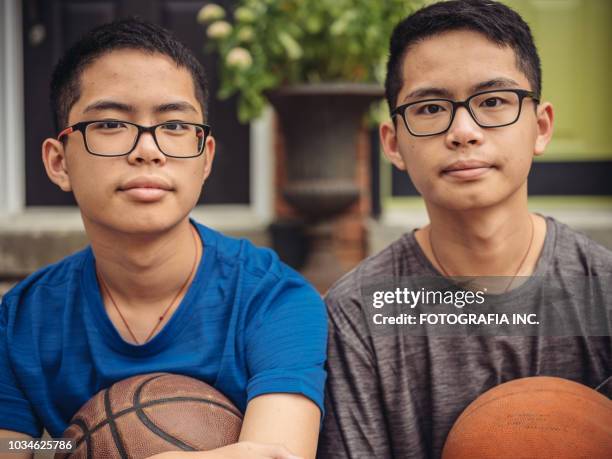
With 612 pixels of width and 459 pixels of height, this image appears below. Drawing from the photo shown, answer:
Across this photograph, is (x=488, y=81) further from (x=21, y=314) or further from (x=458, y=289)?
(x=21, y=314)

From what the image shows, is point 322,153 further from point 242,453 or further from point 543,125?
point 242,453

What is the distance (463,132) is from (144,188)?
939 millimetres


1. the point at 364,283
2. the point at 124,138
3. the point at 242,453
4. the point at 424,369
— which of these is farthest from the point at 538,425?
the point at 124,138

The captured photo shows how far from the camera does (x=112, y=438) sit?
1906 mm

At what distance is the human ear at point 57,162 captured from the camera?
222 centimetres

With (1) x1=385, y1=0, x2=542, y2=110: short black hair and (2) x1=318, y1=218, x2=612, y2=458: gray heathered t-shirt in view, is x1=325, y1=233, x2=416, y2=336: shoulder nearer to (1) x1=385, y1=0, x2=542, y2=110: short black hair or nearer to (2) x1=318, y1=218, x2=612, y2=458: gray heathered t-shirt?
(2) x1=318, y1=218, x2=612, y2=458: gray heathered t-shirt

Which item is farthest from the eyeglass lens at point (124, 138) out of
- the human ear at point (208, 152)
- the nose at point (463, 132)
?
the nose at point (463, 132)

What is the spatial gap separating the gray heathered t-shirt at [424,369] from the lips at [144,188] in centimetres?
69

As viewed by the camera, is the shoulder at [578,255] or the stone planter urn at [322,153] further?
the stone planter urn at [322,153]

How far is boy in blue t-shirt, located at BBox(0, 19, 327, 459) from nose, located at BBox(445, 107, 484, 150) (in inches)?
25.3

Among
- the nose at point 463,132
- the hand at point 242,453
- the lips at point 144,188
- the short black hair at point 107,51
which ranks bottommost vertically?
the hand at point 242,453

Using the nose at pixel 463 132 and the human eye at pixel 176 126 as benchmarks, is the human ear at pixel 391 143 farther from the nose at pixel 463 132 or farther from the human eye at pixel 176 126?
the human eye at pixel 176 126

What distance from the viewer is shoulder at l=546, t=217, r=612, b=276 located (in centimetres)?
221

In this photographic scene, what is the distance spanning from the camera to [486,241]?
222 cm
